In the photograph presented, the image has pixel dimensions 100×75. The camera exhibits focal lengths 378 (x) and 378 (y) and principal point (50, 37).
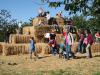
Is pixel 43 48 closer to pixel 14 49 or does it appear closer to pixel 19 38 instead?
pixel 14 49

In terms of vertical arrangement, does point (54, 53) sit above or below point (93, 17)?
below

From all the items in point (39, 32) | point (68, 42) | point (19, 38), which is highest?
point (39, 32)

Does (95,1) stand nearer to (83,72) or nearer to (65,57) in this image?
(83,72)

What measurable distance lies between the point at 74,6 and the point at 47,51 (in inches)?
515

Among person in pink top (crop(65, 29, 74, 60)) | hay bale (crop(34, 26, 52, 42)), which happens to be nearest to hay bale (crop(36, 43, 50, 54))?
hay bale (crop(34, 26, 52, 42))

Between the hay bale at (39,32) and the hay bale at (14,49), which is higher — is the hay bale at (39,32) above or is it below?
above

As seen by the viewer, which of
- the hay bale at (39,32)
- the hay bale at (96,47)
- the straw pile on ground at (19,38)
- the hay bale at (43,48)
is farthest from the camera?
the hay bale at (39,32)

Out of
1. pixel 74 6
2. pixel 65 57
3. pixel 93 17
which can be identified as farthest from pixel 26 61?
pixel 74 6

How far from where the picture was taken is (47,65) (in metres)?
20.6

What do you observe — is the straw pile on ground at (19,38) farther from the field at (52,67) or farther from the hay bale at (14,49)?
the field at (52,67)

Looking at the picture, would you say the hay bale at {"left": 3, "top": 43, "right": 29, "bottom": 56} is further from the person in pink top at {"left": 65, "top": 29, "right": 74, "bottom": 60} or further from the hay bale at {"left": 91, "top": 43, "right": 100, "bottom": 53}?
the person in pink top at {"left": 65, "top": 29, "right": 74, "bottom": 60}

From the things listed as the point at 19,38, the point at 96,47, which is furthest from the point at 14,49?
the point at 96,47

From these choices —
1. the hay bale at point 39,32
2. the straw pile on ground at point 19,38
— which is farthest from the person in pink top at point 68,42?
the hay bale at point 39,32

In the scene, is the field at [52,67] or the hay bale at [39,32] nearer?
the field at [52,67]
